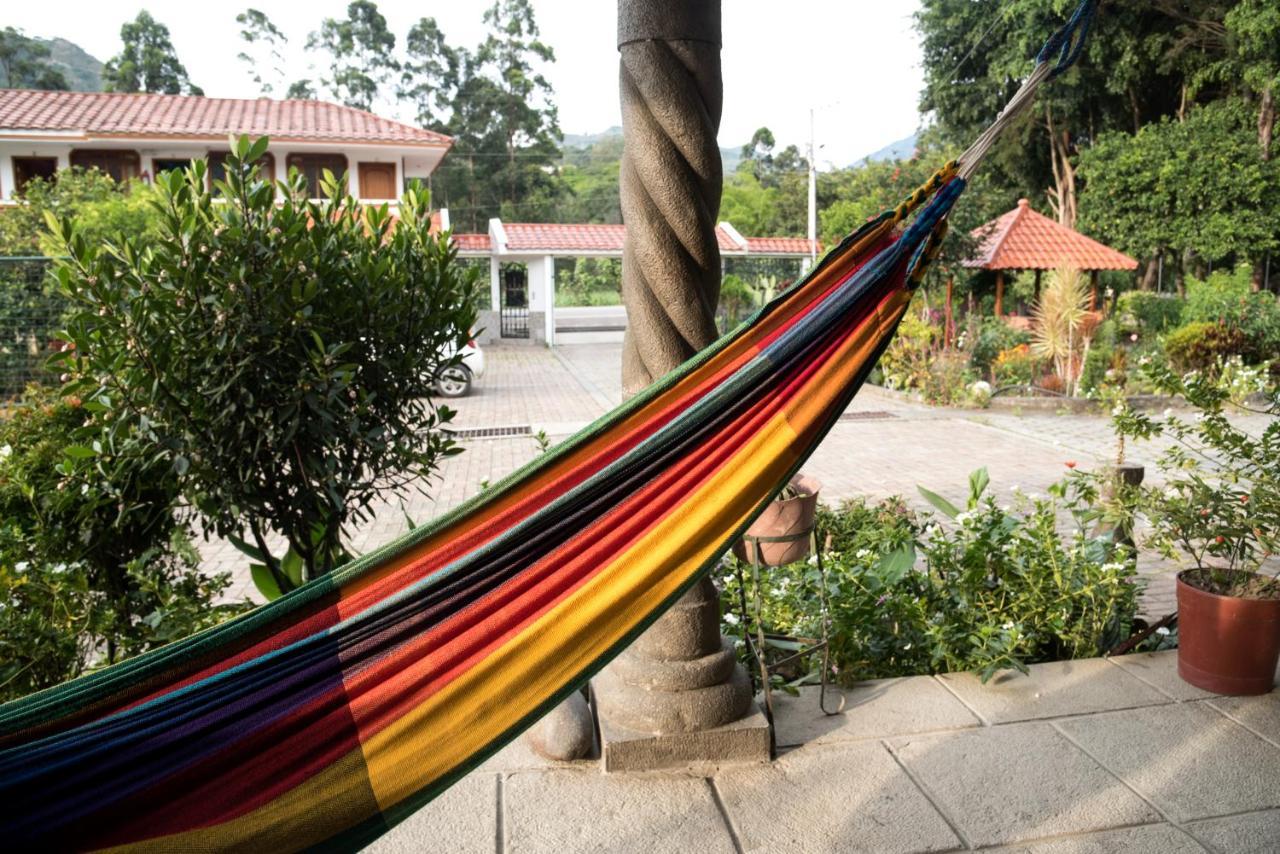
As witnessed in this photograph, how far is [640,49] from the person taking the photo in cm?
213

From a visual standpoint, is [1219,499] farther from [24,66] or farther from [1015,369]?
[24,66]

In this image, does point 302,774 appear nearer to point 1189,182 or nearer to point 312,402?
point 312,402

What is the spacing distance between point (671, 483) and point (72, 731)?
0.91 metres

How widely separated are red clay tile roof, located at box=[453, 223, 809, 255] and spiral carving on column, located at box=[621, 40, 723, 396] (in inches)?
680

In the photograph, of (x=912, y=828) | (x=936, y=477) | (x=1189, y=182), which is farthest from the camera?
(x=1189, y=182)

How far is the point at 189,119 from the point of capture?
18.7 m

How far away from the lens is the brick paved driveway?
6395mm

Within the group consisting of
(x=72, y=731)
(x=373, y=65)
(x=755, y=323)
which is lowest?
(x=72, y=731)

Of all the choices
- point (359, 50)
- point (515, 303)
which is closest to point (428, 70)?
point (359, 50)

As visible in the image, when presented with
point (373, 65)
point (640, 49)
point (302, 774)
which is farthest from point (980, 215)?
point (373, 65)

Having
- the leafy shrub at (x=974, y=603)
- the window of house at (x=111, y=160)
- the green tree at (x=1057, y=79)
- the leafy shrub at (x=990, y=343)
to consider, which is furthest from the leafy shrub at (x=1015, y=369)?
the window of house at (x=111, y=160)

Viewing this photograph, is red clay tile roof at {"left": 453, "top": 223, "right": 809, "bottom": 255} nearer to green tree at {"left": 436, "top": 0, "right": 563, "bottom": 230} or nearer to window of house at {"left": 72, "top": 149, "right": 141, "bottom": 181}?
window of house at {"left": 72, "top": 149, "right": 141, "bottom": 181}

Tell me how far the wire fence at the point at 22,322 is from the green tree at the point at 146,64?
34961 millimetres

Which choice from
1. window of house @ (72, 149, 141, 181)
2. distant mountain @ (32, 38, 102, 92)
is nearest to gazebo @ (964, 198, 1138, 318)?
window of house @ (72, 149, 141, 181)
